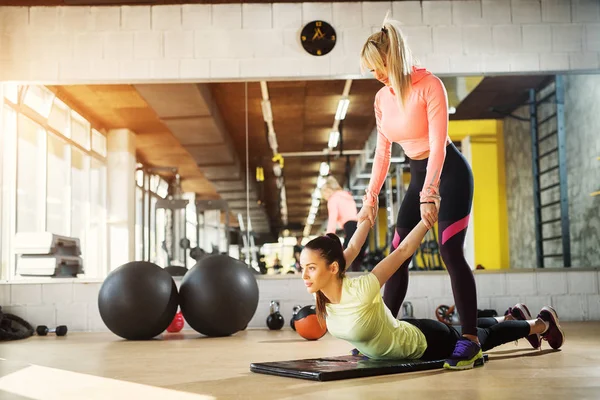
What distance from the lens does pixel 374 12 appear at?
609cm

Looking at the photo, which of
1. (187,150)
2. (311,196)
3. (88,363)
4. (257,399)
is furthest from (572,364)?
(187,150)

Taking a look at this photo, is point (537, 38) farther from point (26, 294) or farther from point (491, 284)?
point (26, 294)

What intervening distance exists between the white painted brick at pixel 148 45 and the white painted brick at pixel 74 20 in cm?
42

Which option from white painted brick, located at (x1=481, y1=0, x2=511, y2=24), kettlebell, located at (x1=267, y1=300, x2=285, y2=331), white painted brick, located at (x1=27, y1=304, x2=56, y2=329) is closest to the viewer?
kettlebell, located at (x1=267, y1=300, x2=285, y2=331)

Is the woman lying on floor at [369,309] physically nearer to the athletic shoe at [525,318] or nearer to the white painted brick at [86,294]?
the athletic shoe at [525,318]

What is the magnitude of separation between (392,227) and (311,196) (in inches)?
69.0

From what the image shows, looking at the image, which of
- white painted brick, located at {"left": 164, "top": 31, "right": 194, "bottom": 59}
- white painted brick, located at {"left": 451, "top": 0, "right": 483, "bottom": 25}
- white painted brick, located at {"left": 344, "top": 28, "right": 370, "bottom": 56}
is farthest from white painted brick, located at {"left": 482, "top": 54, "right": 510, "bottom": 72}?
white painted brick, located at {"left": 164, "top": 31, "right": 194, "bottom": 59}

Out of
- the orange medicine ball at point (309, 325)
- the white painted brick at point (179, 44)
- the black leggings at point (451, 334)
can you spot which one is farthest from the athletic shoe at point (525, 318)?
the white painted brick at point (179, 44)

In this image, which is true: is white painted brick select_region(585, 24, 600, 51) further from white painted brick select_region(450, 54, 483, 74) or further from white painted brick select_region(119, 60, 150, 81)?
white painted brick select_region(119, 60, 150, 81)

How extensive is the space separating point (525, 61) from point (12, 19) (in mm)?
Result: 4485

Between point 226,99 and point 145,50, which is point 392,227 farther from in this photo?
point 145,50

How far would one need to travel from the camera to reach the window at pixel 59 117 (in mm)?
6726

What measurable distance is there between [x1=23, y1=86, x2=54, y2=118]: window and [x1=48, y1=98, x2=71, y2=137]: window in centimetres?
7

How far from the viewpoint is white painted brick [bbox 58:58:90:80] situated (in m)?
6.09
